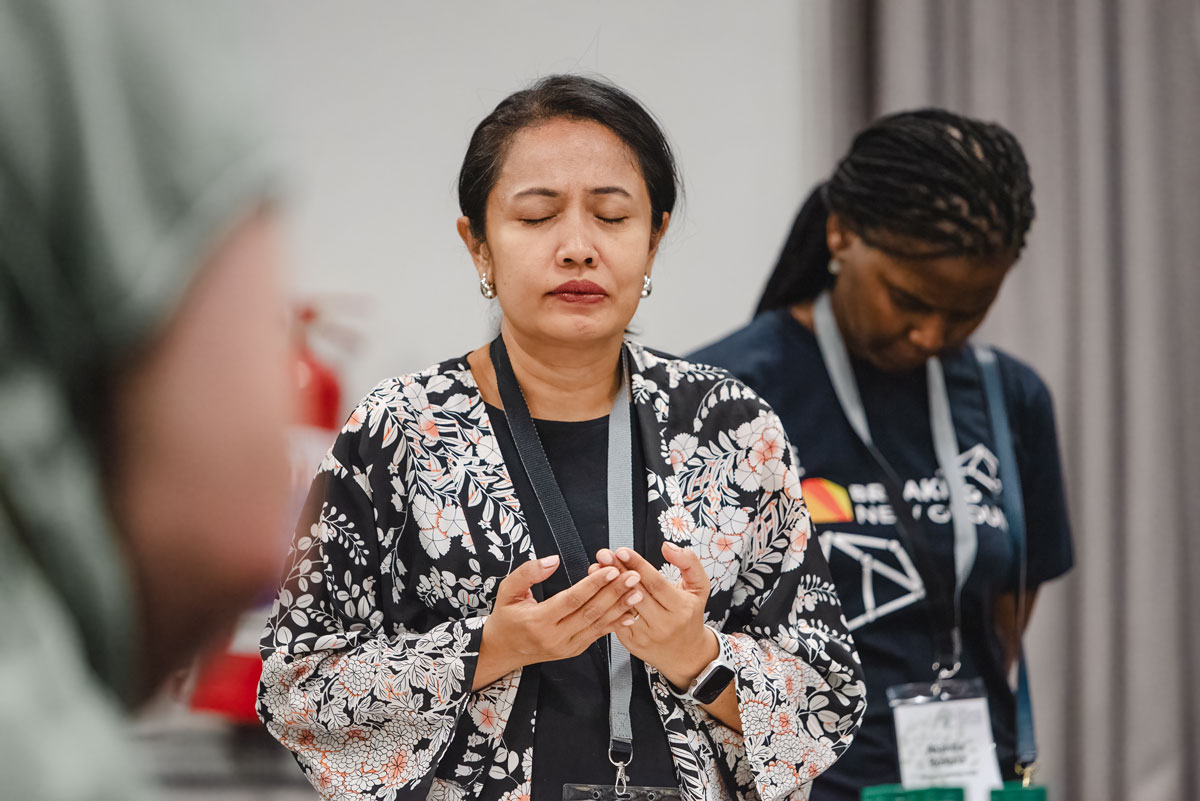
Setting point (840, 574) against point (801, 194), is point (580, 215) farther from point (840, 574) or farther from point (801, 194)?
point (801, 194)

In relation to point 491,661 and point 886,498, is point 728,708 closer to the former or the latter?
point 491,661

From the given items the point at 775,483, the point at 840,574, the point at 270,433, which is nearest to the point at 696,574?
the point at 775,483

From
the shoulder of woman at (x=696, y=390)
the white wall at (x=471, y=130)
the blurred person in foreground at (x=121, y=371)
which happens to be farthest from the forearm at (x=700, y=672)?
the white wall at (x=471, y=130)

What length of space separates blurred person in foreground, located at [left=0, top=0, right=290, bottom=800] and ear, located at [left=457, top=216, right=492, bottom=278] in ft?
Answer: 3.78

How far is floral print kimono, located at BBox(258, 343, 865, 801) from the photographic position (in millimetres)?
1310

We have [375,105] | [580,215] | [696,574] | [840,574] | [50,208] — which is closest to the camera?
[50,208]

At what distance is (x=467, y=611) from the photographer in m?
1.36

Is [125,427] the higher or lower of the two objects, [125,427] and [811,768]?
the higher

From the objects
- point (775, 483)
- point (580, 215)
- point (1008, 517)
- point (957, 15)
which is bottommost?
point (1008, 517)

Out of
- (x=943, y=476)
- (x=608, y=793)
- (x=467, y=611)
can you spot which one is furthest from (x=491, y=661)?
(x=943, y=476)

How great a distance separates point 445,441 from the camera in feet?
4.64

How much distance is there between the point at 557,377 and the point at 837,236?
2.85ft

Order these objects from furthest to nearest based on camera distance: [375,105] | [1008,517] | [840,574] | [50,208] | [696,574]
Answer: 1. [375,105]
2. [1008,517]
3. [840,574]
4. [696,574]
5. [50,208]

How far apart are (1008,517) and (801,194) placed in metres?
1.36
